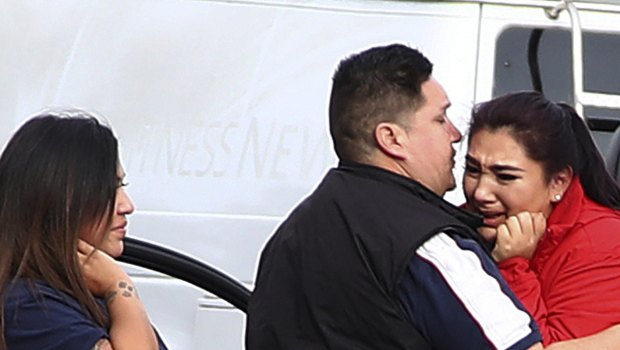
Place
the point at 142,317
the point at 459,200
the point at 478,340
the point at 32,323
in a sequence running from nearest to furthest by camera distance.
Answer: the point at 478,340, the point at 32,323, the point at 142,317, the point at 459,200

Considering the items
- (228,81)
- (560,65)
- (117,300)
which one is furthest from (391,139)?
(560,65)

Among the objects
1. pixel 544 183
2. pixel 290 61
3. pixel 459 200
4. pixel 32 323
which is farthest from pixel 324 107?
pixel 32 323

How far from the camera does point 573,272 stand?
106 inches

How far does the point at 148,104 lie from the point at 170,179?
0.79 feet

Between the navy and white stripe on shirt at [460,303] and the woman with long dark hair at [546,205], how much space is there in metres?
0.25

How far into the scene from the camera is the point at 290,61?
4.21m

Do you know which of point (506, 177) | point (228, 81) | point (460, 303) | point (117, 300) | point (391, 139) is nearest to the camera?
point (460, 303)

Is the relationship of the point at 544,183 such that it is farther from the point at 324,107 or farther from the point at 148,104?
the point at 148,104

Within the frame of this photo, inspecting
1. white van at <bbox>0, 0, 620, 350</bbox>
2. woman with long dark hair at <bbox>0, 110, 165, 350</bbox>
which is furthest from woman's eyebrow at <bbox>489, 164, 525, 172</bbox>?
white van at <bbox>0, 0, 620, 350</bbox>

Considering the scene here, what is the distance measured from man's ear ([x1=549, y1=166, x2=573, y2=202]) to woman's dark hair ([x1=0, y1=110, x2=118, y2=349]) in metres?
0.91

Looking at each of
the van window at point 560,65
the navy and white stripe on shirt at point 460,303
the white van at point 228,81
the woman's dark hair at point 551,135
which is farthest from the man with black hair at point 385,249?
the van window at point 560,65

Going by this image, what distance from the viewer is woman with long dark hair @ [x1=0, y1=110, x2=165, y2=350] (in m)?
2.55

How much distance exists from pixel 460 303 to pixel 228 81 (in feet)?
6.51

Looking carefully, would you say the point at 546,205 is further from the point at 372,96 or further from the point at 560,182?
the point at 372,96
